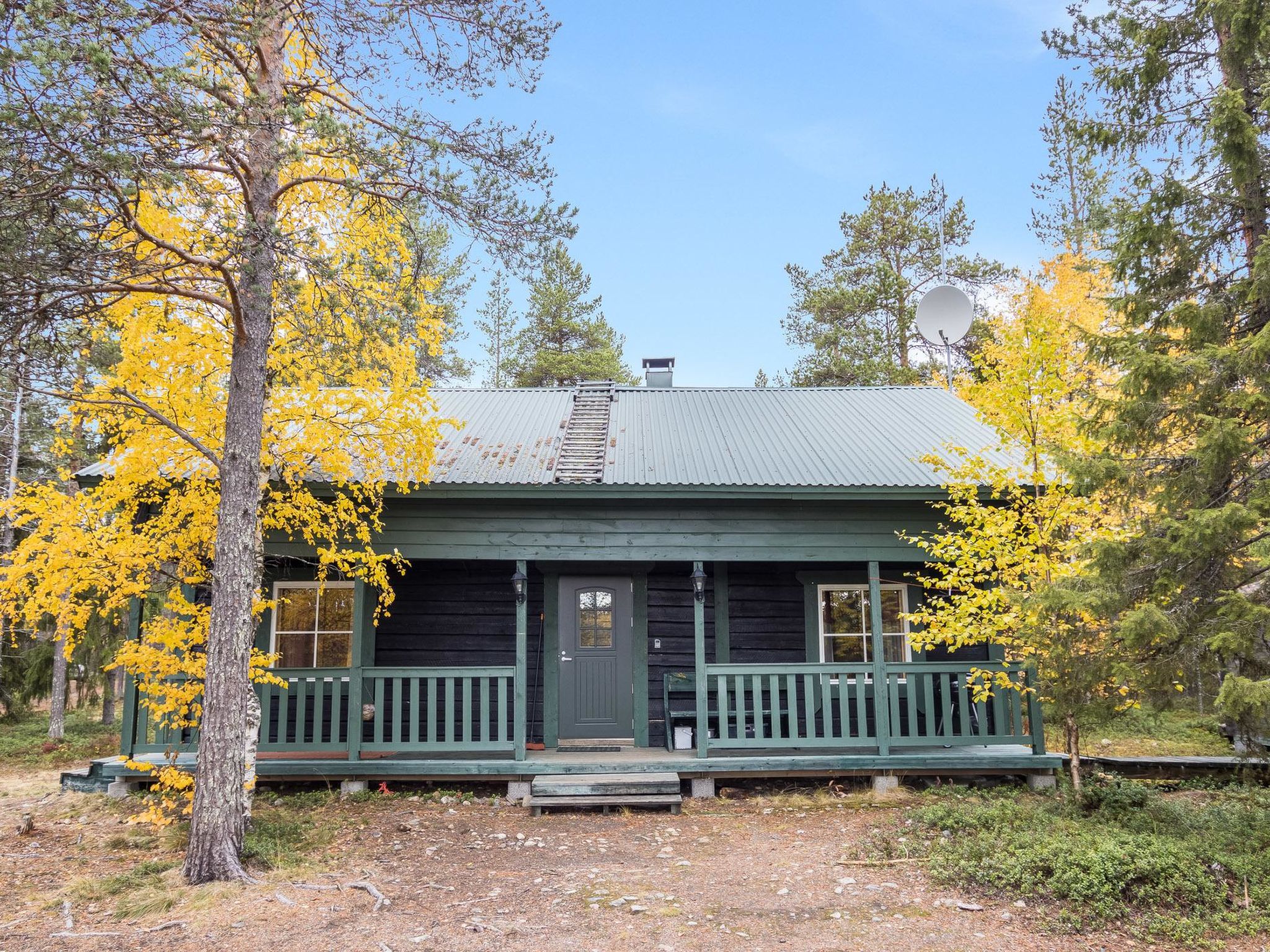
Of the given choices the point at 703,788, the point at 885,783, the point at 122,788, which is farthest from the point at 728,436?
the point at 122,788

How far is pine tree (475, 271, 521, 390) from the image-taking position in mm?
27859

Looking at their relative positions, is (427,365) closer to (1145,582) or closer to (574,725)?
(574,725)

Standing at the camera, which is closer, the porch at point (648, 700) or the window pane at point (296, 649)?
the porch at point (648, 700)

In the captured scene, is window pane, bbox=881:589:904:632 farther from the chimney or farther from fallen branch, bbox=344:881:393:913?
fallen branch, bbox=344:881:393:913

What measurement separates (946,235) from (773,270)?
489cm

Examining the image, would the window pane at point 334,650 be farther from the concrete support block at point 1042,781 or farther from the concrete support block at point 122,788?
the concrete support block at point 1042,781

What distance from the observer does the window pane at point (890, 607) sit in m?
10.2

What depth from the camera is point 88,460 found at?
647 inches

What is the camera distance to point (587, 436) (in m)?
10.7

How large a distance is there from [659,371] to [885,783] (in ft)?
27.0

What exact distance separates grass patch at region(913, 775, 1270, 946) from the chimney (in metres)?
8.86

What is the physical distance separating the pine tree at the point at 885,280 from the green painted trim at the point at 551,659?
12.6 meters

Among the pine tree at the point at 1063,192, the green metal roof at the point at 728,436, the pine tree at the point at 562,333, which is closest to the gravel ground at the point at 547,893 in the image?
the green metal roof at the point at 728,436

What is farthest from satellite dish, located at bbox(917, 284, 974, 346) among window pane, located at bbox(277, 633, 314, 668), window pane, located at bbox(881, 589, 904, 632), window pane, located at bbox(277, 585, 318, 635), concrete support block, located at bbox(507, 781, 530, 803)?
window pane, located at bbox(277, 633, 314, 668)
